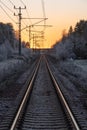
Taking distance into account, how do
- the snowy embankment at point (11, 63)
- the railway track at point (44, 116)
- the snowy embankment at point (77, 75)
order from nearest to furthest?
the railway track at point (44, 116) → the snowy embankment at point (77, 75) → the snowy embankment at point (11, 63)

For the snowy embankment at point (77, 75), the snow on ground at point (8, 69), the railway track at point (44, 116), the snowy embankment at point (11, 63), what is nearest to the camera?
the railway track at point (44, 116)

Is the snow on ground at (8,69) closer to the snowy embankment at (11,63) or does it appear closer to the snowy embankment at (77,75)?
the snowy embankment at (11,63)

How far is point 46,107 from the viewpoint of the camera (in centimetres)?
1661

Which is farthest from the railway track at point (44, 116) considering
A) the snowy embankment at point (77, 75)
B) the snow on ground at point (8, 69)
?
the snow on ground at point (8, 69)

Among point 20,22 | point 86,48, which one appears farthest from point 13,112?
point 86,48

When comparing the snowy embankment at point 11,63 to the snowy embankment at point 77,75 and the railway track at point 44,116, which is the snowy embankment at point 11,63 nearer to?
the snowy embankment at point 77,75

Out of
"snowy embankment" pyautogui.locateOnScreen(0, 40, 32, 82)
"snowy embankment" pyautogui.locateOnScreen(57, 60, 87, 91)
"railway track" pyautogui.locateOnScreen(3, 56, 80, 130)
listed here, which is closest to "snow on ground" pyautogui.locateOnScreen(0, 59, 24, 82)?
"snowy embankment" pyautogui.locateOnScreen(0, 40, 32, 82)

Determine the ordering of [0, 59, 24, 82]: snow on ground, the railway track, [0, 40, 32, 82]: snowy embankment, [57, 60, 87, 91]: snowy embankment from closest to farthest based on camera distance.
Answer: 1. the railway track
2. [57, 60, 87, 91]: snowy embankment
3. [0, 59, 24, 82]: snow on ground
4. [0, 40, 32, 82]: snowy embankment

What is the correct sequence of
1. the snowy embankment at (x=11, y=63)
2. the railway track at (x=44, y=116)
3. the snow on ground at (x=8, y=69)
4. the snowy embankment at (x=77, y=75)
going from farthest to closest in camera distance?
the snowy embankment at (x=11, y=63), the snow on ground at (x=8, y=69), the snowy embankment at (x=77, y=75), the railway track at (x=44, y=116)

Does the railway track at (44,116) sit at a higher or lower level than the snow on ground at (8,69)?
higher

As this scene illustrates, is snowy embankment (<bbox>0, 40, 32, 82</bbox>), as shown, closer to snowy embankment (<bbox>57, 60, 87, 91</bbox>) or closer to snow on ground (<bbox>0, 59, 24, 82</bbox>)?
snow on ground (<bbox>0, 59, 24, 82</bbox>)

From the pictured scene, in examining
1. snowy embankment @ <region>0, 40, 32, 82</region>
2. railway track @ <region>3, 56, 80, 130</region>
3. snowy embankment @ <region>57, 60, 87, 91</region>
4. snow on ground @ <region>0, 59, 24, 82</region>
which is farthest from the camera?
snowy embankment @ <region>0, 40, 32, 82</region>

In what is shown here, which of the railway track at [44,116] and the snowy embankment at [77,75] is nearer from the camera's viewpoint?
the railway track at [44,116]

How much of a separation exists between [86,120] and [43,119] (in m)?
1.41
